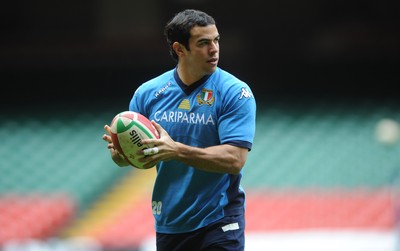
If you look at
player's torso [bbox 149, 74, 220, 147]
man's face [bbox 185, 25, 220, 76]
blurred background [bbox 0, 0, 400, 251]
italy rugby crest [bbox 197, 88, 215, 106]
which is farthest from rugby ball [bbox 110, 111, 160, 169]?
blurred background [bbox 0, 0, 400, 251]

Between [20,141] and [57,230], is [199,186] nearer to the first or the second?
[57,230]

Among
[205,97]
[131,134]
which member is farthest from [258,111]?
[131,134]

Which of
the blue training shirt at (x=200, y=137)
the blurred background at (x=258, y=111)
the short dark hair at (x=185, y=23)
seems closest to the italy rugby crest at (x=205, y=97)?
the blue training shirt at (x=200, y=137)

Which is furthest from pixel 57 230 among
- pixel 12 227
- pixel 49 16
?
pixel 49 16

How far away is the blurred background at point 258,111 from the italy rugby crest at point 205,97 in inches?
174

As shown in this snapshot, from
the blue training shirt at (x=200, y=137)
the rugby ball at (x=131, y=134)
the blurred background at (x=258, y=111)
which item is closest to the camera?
the rugby ball at (x=131, y=134)

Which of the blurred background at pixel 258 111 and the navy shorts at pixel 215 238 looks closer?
the navy shorts at pixel 215 238

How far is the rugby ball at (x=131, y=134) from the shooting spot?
12.9ft

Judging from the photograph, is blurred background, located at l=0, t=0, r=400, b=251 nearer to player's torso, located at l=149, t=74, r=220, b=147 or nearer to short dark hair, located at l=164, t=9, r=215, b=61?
player's torso, located at l=149, t=74, r=220, b=147

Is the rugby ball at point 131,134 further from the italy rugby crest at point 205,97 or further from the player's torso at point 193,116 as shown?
the italy rugby crest at point 205,97

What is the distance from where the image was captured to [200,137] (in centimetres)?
421

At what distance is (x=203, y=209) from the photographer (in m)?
4.22

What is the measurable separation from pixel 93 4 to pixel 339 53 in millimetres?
4951

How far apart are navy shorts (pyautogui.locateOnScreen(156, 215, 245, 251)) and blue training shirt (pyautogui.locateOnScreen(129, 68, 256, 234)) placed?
0.04 m
